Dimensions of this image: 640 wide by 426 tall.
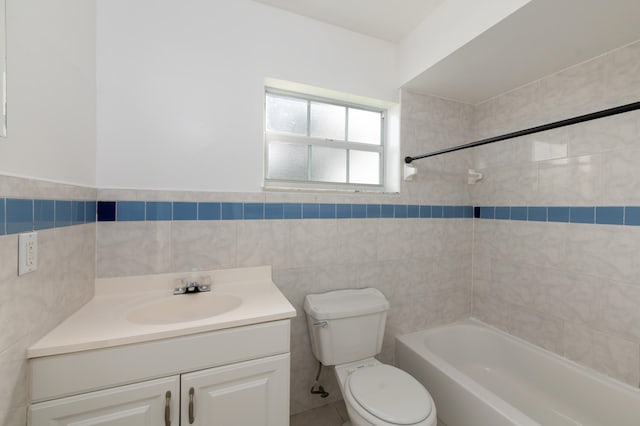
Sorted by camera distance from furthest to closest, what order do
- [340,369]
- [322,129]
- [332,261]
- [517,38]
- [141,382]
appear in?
1. [322,129]
2. [332,261]
3. [340,369]
4. [517,38]
5. [141,382]

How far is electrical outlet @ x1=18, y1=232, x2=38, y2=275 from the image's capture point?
0.73 meters

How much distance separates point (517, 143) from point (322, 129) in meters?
1.41

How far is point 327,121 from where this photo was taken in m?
1.83

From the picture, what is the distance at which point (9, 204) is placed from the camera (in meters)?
0.69

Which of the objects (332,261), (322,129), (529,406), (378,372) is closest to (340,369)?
(378,372)

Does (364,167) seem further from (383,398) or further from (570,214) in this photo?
(383,398)

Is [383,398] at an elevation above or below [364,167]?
below

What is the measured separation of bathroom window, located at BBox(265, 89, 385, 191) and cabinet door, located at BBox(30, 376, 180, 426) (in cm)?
112

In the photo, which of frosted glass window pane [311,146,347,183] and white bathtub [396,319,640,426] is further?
frosted glass window pane [311,146,347,183]

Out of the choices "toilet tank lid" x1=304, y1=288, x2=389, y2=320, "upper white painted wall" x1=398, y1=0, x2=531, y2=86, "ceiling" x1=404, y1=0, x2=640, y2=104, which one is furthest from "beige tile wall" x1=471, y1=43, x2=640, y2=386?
"toilet tank lid" x1=304, y1=288, x2=389, y2=320

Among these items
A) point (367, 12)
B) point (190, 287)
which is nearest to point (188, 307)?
point (190, 287)

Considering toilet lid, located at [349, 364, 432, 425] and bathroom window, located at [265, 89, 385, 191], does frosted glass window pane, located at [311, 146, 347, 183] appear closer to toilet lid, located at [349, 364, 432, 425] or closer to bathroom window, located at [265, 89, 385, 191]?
bathroom window, located at [265, 89, 385, 191]

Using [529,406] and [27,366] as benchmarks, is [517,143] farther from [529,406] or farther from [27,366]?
[27,366]

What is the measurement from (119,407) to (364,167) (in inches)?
70.1
